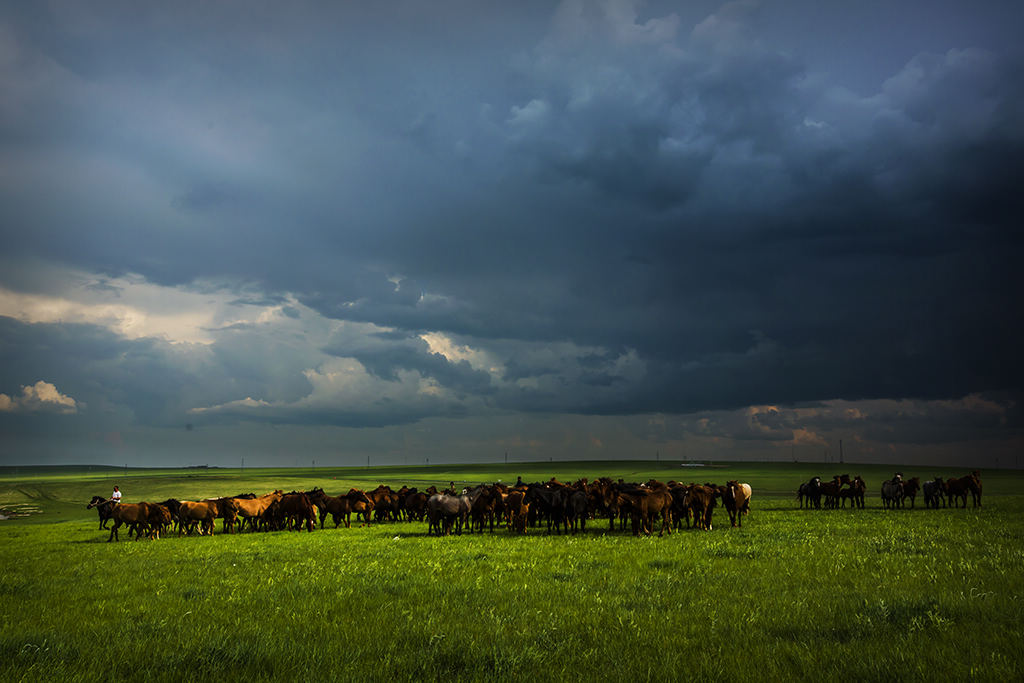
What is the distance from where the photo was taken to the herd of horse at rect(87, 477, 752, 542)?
24.8 meters

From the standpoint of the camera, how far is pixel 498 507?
29.7 metres

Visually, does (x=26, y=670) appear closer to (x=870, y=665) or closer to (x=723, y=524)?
(x=870, y=665)

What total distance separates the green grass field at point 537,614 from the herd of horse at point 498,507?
6440mm

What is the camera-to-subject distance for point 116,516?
28.5 m

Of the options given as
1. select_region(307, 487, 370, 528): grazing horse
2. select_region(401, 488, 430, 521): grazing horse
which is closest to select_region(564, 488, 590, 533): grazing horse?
select_region(401, 488, 430, 521): grazing horse

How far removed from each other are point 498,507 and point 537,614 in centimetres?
2050

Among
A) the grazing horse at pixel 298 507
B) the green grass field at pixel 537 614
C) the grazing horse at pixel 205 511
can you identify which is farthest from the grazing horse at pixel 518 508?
the grazing horse at pixel 205 511

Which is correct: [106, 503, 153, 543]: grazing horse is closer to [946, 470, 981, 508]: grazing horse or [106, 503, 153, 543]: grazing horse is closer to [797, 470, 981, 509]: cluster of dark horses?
[797, 470, 981, 509]: cluster of dark horses

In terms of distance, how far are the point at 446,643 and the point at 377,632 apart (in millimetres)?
1410

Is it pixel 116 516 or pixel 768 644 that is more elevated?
pixel 768 644

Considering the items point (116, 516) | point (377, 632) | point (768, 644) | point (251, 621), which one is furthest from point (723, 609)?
point (116, 516)

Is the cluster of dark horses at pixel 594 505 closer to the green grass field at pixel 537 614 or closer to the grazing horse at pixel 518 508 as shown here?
the grazing horse at pixel 518 508

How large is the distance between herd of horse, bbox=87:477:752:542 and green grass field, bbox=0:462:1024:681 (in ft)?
21.1

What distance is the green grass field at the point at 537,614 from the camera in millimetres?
7242
